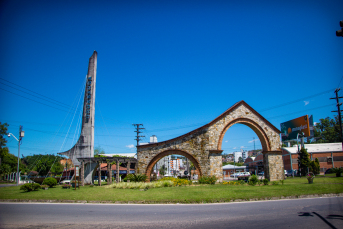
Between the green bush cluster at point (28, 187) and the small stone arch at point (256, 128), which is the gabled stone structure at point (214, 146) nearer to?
the small stone arch at point (256, 128)

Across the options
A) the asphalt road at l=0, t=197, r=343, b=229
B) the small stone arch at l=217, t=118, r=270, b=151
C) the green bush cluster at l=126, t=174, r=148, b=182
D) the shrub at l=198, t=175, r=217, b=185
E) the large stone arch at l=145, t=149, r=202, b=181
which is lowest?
the shrub at l=198, t=175, r=217, b=185

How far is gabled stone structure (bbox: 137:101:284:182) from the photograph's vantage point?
22375mm

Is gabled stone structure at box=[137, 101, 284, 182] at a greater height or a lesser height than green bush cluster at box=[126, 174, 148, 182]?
greater

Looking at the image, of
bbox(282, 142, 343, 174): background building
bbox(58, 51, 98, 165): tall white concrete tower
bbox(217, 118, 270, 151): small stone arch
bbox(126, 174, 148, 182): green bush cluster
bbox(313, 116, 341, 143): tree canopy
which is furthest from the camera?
bbox(313, 116, 341, 143): tree canopy

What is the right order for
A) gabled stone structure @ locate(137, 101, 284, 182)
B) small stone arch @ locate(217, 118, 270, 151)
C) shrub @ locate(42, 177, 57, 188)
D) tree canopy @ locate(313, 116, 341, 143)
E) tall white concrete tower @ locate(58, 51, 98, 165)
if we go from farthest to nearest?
tree canopy @ locate(313, 116, 341, 143) < tall white concrete tower @ locate(58, 51, 98, 165) < small stone arch @ locate(217, 118, 270, 151) < gabled stone structure @ locate(137, 101, 284, 182) < shrub @ locate(42, 177, 57, 188)

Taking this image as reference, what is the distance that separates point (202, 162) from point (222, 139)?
10.6 ft

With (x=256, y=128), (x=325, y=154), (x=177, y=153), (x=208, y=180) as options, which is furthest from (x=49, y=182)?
(x=325, y=154)

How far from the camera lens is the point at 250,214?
8117mm

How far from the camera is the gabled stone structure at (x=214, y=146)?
881 inches

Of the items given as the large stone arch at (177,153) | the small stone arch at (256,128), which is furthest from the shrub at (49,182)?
the small stone arch at (256,128)

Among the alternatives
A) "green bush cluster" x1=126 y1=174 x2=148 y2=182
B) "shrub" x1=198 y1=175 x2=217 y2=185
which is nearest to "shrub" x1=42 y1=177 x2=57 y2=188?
"green bush cluster" x1=126 y1=174 x2=148 y2=182

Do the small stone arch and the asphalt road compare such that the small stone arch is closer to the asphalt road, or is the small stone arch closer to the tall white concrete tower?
the asphalt road

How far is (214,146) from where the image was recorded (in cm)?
2270

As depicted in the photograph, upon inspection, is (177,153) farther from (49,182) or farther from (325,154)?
(325,154)
